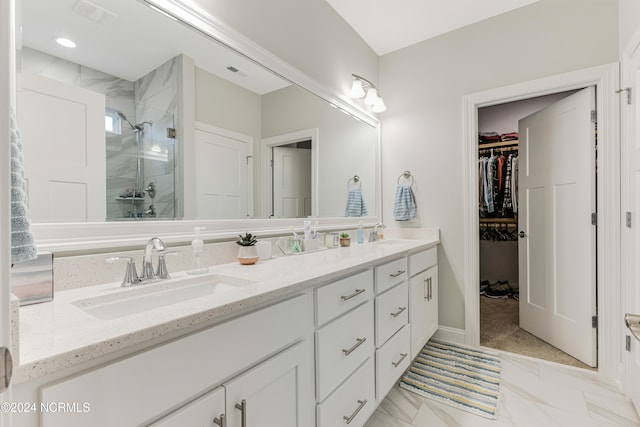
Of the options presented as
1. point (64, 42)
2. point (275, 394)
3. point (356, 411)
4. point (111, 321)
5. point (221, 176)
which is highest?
point (64, 42)

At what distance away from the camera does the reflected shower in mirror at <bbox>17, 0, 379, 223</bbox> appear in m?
0.92

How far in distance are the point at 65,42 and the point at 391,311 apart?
1.73m

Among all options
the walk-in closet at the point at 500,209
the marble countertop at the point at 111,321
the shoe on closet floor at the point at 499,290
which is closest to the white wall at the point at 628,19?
the walk-in closet at the point at 500,209

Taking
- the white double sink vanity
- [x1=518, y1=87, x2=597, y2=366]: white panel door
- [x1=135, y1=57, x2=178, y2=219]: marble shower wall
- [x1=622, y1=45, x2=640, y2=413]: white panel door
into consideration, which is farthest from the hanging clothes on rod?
[x1=135, y1=57, x2=178, y2=219]: marble shower wall

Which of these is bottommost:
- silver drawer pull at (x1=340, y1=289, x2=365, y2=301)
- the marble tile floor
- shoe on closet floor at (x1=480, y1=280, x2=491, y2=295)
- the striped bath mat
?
the marble tile floor

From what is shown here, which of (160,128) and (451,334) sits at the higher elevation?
(160,128)

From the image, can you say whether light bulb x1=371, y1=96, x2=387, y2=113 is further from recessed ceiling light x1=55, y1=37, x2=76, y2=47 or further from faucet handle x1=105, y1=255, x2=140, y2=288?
faucet handle x1=105, y1=255, x2=140, y2=288

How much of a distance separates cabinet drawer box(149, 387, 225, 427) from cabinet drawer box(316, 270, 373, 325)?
428 millimetres

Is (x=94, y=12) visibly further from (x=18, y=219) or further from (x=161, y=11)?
(x=18, y=219)

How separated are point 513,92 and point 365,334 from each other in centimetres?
206

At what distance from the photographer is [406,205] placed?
259cm

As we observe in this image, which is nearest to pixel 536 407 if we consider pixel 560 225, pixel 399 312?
pixel 399 312

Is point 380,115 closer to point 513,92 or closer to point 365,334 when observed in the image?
point 513,92

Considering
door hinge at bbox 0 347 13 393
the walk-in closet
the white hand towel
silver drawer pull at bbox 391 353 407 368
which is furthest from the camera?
the walk-in closet
